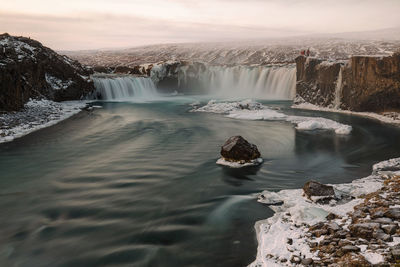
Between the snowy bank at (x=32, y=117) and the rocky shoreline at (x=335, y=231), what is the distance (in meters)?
16.7

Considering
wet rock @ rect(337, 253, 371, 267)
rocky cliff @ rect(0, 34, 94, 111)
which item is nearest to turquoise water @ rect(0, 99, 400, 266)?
wet rock @ rect(337, 253, 371, 267)

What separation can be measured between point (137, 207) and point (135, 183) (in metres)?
2.11

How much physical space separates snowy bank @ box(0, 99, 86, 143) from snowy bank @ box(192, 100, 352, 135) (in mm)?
12844

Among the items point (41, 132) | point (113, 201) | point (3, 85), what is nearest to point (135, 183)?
point (113, 201)

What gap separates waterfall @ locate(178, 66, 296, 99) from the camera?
39438 mm

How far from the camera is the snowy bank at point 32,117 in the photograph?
18.7 metres

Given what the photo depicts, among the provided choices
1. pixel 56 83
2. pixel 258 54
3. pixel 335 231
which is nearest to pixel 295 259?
pixel 335 231

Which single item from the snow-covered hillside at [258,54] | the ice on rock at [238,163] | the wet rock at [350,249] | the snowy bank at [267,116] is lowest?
the snowy bank at [267,116]

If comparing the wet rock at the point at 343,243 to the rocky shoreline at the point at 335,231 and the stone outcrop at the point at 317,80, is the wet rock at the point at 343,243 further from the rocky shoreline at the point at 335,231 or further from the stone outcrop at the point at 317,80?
the stone outcrop at the point at 317,80

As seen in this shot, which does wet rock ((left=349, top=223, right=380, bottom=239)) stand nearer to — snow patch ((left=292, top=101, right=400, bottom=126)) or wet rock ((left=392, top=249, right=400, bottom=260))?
wet rock ((left=392, top=249, right=400, bottom=260))

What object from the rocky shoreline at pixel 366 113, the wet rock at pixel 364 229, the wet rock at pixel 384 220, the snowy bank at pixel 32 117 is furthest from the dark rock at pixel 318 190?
the rocky shoreline at pixel 366 113

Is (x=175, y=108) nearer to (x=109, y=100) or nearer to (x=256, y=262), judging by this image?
(x=109, y=100)

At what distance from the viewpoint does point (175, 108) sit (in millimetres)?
32938

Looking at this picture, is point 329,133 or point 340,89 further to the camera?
point 340,89
